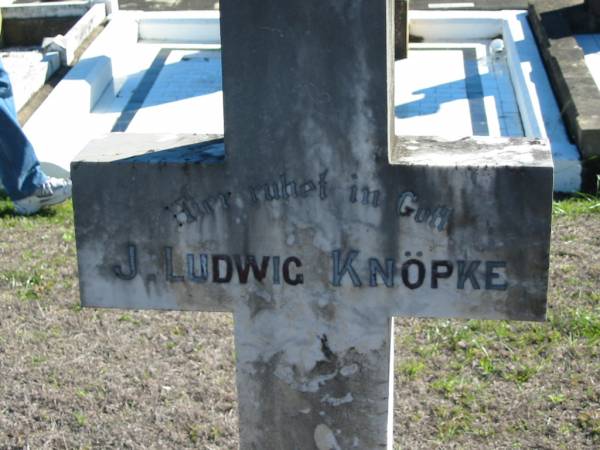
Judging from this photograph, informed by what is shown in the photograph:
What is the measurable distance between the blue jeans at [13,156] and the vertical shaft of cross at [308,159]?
371cm

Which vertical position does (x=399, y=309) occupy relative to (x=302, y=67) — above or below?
below

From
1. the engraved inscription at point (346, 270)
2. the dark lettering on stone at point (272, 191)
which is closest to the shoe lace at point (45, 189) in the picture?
the engraved inscription at point (346, 270)

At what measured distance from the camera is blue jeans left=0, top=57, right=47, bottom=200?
6.93m

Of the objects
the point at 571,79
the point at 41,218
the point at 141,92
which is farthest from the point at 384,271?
the point at 141,92

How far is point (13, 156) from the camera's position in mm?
7008

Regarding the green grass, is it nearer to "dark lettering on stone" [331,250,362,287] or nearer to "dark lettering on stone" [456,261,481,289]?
"dark lettering on stone" [331,250,362,287]

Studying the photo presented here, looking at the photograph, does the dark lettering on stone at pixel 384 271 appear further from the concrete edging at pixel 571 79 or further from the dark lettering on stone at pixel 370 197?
the concrete edging at pixel 571 79

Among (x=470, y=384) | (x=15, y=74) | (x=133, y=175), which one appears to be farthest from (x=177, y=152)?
(x=15, y=74)

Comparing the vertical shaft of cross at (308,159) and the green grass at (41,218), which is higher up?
the vertical shaft of cross at (308,159)

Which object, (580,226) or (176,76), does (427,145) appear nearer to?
(580,226)

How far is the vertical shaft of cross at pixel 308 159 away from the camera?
10.2 ft

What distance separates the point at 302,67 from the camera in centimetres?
313

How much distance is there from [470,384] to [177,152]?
2.06m

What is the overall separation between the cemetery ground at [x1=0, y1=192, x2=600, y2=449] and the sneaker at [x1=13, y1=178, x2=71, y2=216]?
98 cm
